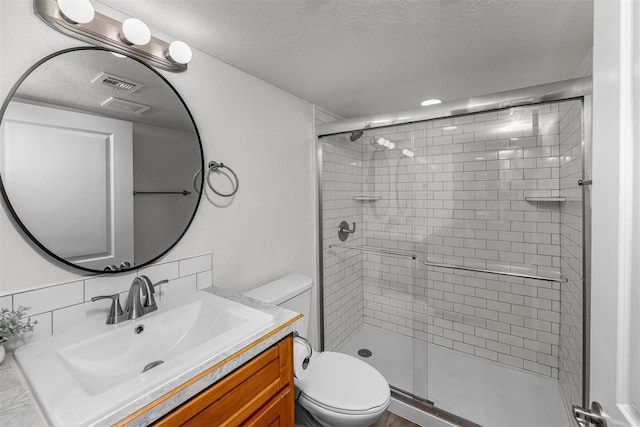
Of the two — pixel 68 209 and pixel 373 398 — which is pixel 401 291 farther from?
pixel 68 209

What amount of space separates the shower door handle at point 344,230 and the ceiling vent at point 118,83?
1747mm

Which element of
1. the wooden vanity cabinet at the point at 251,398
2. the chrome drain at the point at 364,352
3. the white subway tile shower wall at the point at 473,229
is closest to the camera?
the wooden vanity cabinet at the point at 251,398

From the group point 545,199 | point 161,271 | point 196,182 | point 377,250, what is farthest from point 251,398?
point 545,199

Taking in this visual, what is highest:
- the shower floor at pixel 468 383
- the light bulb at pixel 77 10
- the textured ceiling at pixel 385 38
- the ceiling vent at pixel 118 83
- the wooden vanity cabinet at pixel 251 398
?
the textured ceiling at pixel 385 38

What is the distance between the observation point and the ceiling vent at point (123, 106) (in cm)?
117

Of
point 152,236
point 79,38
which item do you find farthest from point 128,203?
point 79,38

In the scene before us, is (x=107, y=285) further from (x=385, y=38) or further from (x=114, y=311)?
(x=385, y=38)

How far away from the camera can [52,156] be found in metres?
1.02

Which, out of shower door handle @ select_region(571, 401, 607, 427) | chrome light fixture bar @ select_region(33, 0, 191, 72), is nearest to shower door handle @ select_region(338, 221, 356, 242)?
chrome light fixture bar @ select_region(33, 0, 191, 72)

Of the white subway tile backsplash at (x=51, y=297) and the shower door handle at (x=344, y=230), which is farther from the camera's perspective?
the shower door handle at (x=344, y=230)

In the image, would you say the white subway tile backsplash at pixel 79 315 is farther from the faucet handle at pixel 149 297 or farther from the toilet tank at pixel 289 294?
the toilet tank at pixel 289 294

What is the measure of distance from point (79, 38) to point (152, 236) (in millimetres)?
849

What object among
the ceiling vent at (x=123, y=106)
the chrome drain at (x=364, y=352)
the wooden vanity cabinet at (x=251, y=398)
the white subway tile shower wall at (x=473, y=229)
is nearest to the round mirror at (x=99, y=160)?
the ceiling vent at (x=123, y=106)

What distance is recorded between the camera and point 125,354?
1.04 meters
